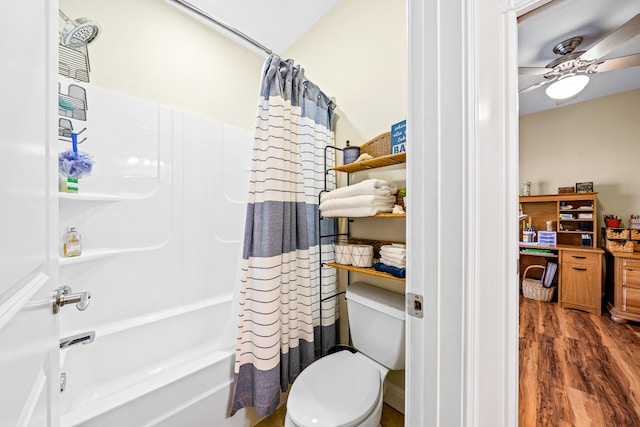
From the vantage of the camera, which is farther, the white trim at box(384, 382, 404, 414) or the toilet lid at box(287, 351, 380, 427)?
the white trim at box(384, 382, 404, 414)

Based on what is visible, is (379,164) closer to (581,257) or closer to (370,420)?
(370,420)

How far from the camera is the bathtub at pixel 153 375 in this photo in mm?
995

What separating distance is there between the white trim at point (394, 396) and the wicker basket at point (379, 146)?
1.39m

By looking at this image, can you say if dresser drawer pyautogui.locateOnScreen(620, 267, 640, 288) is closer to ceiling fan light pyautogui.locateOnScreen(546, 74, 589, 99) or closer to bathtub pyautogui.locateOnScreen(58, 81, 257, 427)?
ceiling fan light pyautogui.locateOnScreen(546, 74, 589, 99)

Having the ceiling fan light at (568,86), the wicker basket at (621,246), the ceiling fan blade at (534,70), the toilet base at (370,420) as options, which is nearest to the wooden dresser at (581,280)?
the wicker basket at (621,246)

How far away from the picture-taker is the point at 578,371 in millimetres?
→ 1890

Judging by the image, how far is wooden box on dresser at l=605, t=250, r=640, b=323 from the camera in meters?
2.60

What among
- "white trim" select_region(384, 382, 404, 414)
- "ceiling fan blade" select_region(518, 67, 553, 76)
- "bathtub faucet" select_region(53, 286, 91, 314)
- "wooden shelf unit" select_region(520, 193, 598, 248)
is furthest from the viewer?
"wooden shelf unit" select_region(520, 193, 598, 248)

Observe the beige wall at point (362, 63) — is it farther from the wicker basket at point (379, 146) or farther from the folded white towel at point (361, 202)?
the folded white towel at point (361, 202)

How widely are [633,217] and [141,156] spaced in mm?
4988

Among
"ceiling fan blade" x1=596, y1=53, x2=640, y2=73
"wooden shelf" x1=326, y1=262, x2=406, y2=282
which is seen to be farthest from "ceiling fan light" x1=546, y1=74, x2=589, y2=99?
"wooden shelf" x1=326, y1=262, x2=406, y2=282

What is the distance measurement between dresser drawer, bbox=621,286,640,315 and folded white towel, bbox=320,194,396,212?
3291 millimetres

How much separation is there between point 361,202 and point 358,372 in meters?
0.85

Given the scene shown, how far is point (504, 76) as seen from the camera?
2.63 feet
